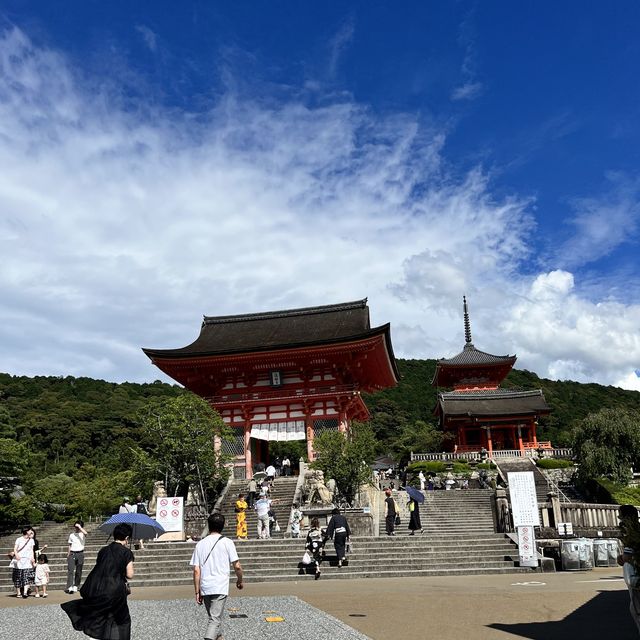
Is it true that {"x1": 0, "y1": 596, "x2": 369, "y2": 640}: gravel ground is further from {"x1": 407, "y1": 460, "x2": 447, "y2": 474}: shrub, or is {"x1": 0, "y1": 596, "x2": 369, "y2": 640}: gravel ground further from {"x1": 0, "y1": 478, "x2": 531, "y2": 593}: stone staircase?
{"x1": 407, "y1": 460, "x2": 447, "y2": 474}: shrub

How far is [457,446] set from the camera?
49.1 metres

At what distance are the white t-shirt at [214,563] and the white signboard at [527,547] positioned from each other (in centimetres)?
996

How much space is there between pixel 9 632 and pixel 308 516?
39.4 ft

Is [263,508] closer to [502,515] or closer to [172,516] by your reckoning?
[172,516]

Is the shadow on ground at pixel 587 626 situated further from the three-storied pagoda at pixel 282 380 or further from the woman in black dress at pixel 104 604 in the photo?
the three-storied pagoda at pixel 282 380

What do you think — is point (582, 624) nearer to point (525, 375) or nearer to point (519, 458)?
point (519, 458)

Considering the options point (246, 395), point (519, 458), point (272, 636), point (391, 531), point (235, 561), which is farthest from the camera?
point (519, 458)

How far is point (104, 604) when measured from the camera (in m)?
5.19

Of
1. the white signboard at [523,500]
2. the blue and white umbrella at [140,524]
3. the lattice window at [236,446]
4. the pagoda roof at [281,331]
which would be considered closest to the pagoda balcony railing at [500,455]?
the pagoda roof at [281,331]

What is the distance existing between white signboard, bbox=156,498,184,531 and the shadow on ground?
12.2 m

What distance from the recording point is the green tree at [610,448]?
32.5 meters

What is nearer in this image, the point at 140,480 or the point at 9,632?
the point at 9,632

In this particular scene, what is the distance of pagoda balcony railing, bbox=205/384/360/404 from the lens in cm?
3200

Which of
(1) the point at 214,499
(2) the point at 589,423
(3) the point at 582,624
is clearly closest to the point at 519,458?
(2) the point at 589,423
